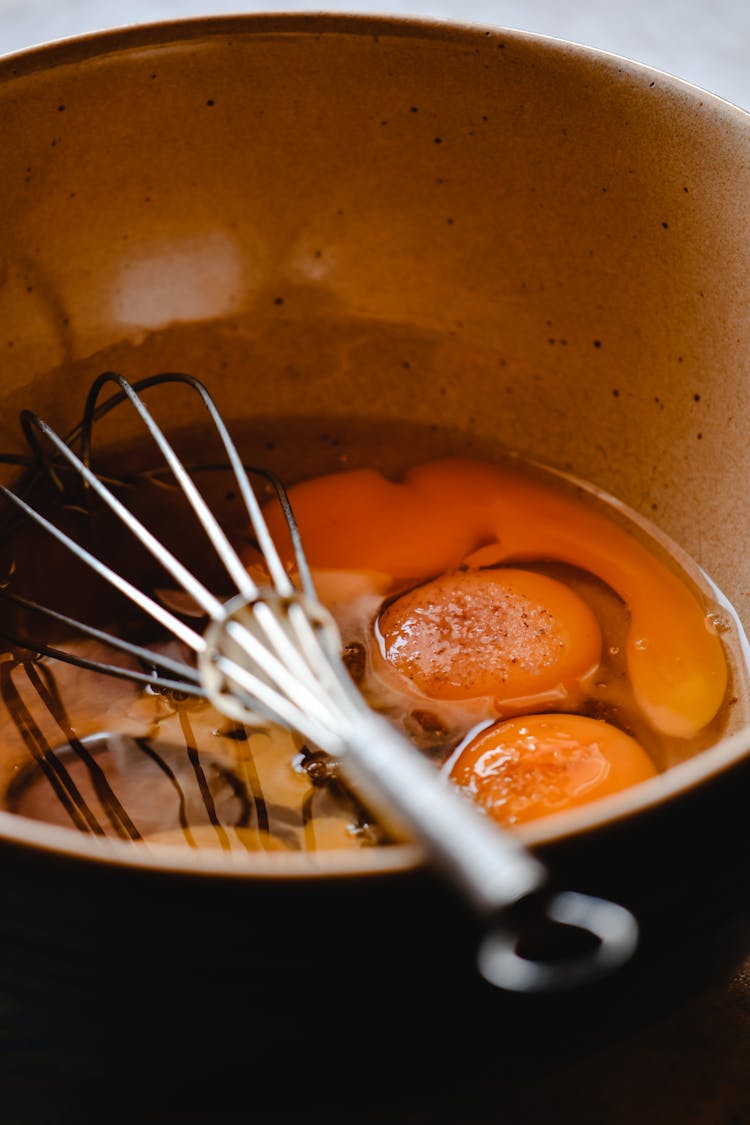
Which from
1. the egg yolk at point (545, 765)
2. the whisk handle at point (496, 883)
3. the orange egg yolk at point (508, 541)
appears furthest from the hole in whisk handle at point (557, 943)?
the orange egg yolk at point (508, 541)

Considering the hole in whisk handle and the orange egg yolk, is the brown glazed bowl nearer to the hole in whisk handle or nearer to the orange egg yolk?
the orange egg yolk

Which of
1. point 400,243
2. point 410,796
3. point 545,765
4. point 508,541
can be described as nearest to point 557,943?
point 410,796

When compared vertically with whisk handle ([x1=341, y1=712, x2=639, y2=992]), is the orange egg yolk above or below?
above

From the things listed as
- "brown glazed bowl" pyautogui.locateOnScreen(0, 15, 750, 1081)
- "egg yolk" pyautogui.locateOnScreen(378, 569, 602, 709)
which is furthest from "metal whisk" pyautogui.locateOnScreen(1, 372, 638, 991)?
"brown glazed bowl" pyautogui.locateOnScreen(0, 15, 750, 1081)

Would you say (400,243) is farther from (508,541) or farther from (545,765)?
Answer: (545,765)

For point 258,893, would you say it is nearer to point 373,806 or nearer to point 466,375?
point 373,806

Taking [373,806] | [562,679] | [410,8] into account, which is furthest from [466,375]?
[410,8]

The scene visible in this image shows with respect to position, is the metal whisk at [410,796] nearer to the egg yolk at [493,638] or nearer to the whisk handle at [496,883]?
the whisk handle at [496,883]
